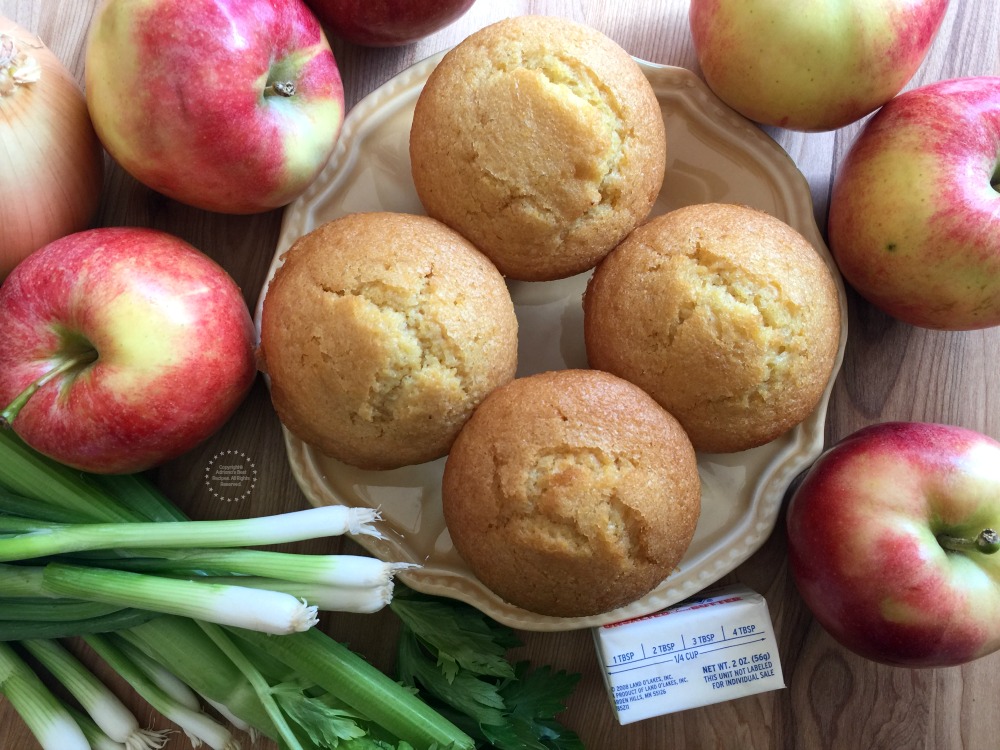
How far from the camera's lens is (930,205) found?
1057 mm

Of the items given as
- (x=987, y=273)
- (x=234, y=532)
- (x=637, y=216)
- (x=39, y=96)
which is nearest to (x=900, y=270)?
(x=987, y=273)

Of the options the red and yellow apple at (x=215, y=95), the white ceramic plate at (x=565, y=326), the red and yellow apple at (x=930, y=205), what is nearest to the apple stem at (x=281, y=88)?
the red and yellow apple at (x=215, y=95)

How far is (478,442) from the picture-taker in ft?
3.29

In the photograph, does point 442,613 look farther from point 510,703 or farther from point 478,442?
point 478,442

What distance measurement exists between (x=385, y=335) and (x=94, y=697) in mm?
755

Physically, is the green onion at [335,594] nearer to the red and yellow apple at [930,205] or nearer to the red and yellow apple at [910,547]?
the red and yellow apple at [910,547]

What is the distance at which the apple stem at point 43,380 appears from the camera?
37.9 inches

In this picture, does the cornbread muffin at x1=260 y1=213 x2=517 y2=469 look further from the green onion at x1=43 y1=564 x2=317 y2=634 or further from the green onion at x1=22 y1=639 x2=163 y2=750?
the green onion at x1=22 y1=639 x2=163 y2=750

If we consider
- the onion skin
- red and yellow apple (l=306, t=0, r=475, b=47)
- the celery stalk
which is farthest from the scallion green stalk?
red and yellow apple (l=306, t=0, r=475, b=47)

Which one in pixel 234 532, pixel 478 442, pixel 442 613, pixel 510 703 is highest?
pixel 478 442

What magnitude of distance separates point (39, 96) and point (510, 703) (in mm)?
1114

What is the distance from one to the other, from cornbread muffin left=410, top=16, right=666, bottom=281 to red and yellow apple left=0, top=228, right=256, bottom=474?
0.39 metres

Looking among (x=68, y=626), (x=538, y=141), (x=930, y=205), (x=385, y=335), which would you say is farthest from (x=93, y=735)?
(x=930, y=205)

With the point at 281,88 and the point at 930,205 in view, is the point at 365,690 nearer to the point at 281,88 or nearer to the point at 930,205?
the point at 281,88
